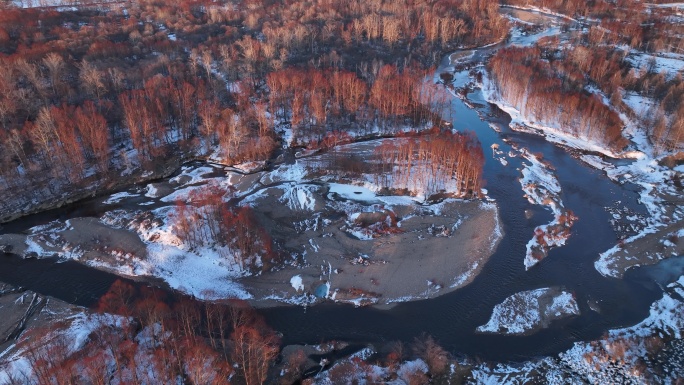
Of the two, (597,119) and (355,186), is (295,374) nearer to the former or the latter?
(355,186)

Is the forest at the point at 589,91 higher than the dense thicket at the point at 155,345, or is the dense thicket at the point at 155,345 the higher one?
the forest at the point at 589,91

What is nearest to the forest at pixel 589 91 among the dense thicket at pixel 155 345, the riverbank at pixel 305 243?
the riverbank at pixel 305 243

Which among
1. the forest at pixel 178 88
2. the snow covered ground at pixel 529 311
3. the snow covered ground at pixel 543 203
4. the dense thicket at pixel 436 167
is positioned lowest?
the snow covered ground at pixel 529 311

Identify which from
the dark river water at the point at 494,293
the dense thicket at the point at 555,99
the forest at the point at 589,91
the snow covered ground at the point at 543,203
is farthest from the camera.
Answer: the dense thicket at the point at 555,99

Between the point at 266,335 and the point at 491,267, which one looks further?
the point at 491,267

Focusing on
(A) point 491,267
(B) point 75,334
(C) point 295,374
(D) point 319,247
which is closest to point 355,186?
(D) point 319,247

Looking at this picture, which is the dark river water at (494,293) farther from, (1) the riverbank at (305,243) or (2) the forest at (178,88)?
(2) the forest at (178,88)

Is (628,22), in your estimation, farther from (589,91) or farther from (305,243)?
(305,243)

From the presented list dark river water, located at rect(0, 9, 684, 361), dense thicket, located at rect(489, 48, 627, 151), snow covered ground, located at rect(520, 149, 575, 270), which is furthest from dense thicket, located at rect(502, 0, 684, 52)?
dark river water, located at rect(0, 9, 684, 361)
